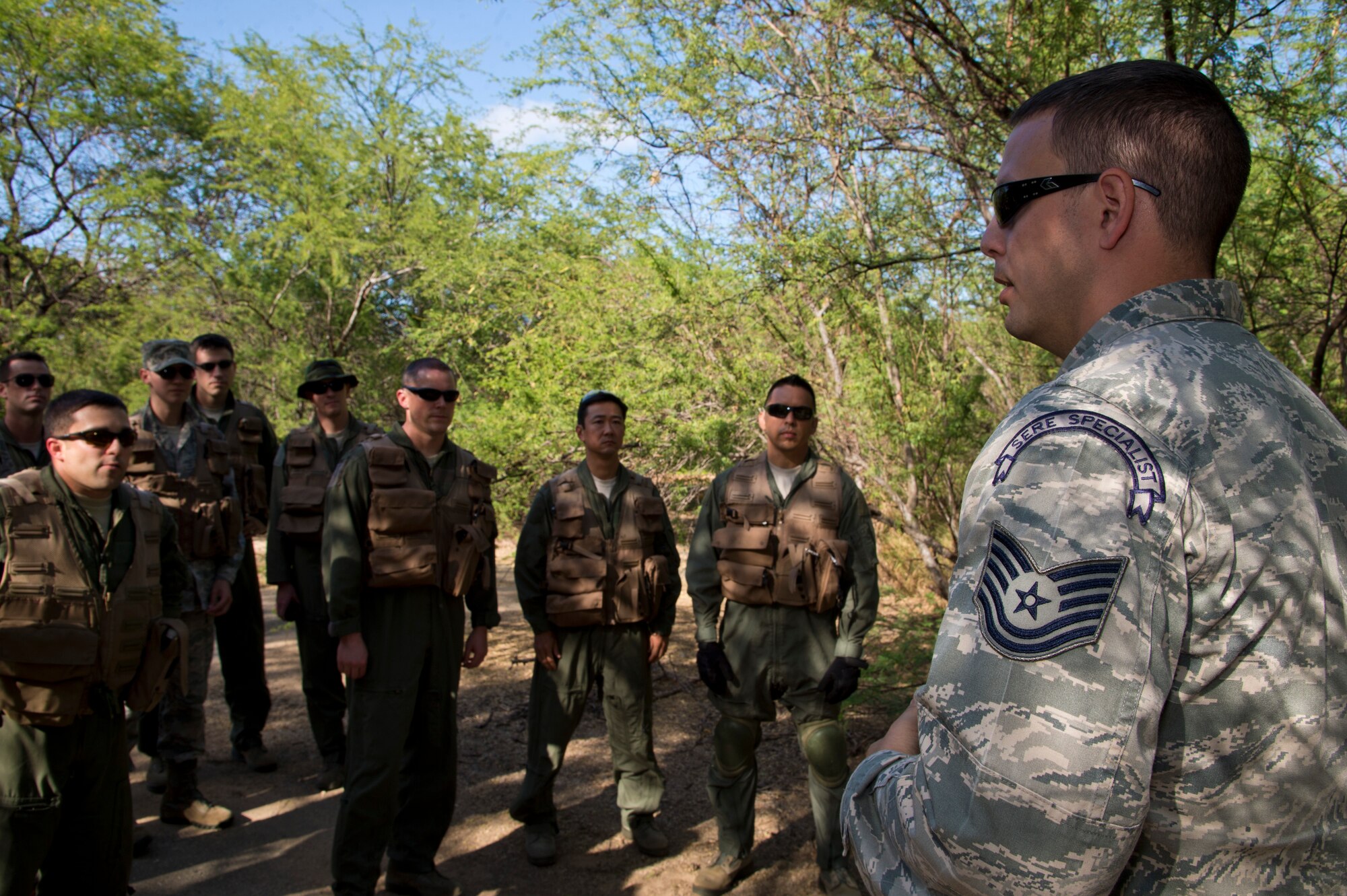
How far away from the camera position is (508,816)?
4.85 m

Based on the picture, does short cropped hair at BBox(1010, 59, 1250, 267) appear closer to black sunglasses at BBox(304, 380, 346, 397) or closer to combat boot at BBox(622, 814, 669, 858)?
combat boot at BBox(622, 814, 669, 858)

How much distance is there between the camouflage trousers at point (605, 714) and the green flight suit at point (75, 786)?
1.85 m

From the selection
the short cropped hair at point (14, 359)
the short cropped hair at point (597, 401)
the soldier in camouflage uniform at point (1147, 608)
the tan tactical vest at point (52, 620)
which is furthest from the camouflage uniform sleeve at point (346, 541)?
the soldier in camouflage uniform at point (1147, 608)

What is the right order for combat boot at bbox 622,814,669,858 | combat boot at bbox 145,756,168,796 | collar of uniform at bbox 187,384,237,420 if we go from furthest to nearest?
collar of uniform at bbox 187,384,237,420
combat boot at bbox 145,756,168,796
combat boot at bbox 622,814,669,858

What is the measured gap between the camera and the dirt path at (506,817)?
4.14m

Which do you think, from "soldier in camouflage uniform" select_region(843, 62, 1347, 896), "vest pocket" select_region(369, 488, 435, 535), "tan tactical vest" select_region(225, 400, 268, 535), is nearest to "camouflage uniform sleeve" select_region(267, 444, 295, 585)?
"tan tactical vest" select_region(225, 400, 268, 535)

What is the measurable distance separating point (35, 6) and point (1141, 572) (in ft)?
52.9

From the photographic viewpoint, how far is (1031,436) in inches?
41.8

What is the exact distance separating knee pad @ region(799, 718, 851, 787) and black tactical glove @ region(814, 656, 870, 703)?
0.44 feet

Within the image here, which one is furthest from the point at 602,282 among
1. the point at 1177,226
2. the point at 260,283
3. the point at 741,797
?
the point at 260,283

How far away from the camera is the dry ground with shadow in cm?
415

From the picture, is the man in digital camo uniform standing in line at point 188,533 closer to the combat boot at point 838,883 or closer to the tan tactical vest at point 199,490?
the tan tactical vest at point 199,490

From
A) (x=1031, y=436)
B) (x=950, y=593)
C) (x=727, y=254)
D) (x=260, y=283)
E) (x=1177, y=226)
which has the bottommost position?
(x=950, y=593)

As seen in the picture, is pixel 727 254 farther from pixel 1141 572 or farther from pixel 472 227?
pixel 472 227
